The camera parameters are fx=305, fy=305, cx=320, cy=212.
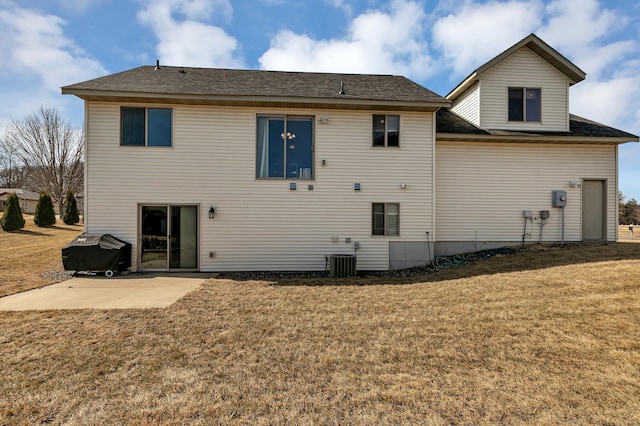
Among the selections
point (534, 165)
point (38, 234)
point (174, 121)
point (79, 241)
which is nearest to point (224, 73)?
point (174, 121)

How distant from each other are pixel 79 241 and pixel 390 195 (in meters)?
9.04

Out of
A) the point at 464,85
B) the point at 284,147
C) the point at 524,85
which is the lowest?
the point at 284,147

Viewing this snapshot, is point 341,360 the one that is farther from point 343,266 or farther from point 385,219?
point 385,219

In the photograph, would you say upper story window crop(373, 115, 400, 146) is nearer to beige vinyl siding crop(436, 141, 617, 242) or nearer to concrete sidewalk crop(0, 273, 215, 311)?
beige vinyl siding crop(436, 141, 617, 242)

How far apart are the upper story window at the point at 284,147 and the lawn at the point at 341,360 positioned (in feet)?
14.5

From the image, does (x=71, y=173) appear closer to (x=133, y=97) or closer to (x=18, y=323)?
(x=133, y=97)

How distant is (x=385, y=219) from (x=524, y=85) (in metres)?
7.37

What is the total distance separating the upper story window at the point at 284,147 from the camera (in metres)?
9.36

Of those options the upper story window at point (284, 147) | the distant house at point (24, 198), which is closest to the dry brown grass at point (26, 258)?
the upper story window at point (284, 147)

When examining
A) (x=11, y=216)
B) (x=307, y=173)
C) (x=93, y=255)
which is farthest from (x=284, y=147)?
(x=11, y=216)

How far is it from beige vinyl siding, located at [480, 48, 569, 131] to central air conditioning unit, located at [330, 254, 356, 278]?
7.01m

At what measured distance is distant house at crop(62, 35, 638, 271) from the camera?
897 centimetres

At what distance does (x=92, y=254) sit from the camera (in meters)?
8.35

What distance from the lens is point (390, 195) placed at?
31.5ft
